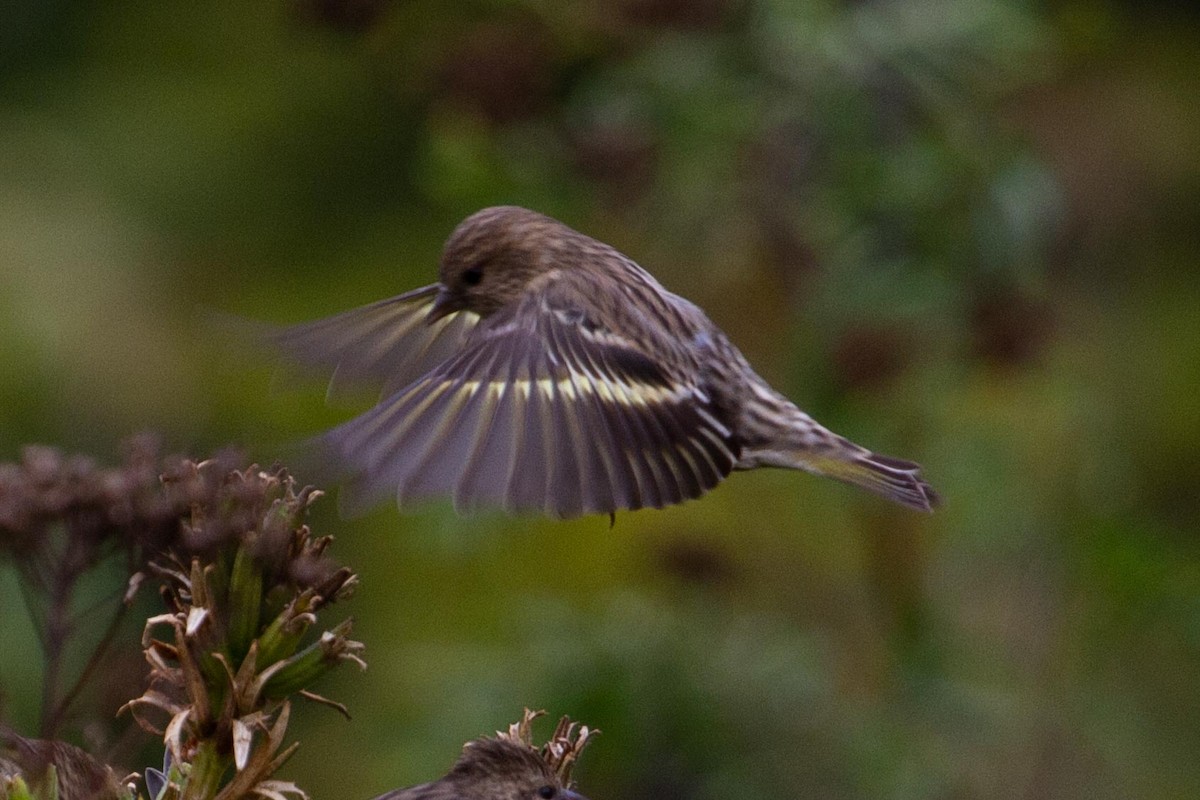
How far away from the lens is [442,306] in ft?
9.20

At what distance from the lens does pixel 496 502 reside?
6.79 ft

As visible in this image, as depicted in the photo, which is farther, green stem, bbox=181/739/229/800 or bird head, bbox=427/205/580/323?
bird head, bbox=427/205/580/323

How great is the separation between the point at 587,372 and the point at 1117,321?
2.36 metres

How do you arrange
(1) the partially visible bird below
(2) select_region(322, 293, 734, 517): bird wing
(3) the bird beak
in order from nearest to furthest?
(1) the partially visible bird below → (2) select_region(322, 293, 734, 517): bird wing → (3) the bird beak

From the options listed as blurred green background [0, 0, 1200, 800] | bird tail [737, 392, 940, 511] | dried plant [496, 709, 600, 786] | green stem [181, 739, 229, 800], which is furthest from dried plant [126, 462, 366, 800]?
blurred green background [0, 0, 1200, 800]

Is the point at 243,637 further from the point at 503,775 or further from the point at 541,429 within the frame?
the point at 541,429

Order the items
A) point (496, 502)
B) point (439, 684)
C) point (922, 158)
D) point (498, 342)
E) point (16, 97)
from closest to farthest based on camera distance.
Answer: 1. point (496, 502)
2. point (498, 342)
3. point (922, 158)
4. point (439, 684)
5. point (16, 97)

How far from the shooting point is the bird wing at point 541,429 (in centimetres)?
207

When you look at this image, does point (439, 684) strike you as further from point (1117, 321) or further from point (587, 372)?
point (1117, 321)

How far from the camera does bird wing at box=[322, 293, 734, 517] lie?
207 centimetres

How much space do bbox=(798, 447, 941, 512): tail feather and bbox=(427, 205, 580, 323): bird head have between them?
495 mm

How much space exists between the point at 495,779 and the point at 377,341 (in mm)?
1193

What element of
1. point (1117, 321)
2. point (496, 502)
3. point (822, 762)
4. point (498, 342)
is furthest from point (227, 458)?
point (1117, 321)

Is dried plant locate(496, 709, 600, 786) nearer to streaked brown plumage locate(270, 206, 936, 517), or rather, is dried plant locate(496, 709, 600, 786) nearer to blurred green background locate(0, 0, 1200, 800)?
streaked brown plumage locate(270, 206, 936, 517)
